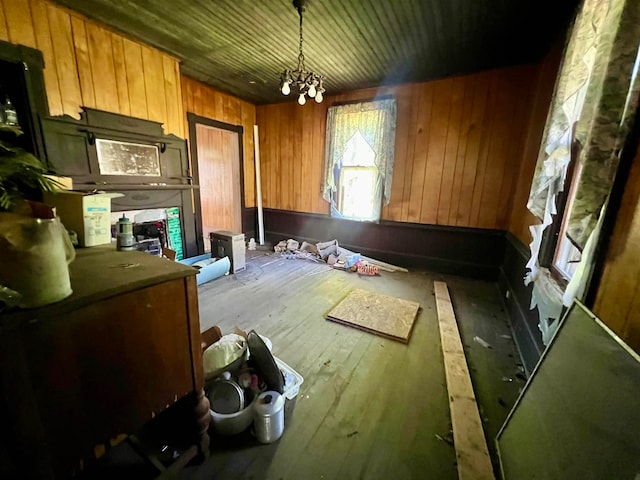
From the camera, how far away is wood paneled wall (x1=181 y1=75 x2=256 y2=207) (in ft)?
12.0

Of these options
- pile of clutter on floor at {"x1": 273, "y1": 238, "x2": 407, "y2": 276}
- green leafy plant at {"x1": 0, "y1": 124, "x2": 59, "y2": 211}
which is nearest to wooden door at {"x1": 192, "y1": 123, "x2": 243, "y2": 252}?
pile of clutter on floor at {"x1": 273, "y1": 238, "x2": 407, "y2": 276}

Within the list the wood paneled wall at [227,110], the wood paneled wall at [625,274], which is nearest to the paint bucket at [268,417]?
the wood paneled wall at [625,274]

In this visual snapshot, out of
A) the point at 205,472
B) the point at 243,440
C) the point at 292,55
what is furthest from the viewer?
the point at 292,55

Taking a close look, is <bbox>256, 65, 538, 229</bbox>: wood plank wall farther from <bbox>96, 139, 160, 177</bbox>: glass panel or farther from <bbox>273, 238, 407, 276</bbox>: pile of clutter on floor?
<bbox>96, 139, 160, 177</bbox>: glass panel

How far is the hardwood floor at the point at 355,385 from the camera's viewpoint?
1.18 metres

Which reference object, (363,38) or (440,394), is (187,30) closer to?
(363,38)

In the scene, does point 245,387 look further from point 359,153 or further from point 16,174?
point 359,153

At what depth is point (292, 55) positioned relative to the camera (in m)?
2.92

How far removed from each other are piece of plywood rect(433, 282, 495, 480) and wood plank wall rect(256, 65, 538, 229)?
1.90m

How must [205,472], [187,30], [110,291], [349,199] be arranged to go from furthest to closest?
[349,199]
[187,30]
[205,472]
[110,291]

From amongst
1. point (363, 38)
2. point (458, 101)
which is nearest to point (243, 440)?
point (363, 38)

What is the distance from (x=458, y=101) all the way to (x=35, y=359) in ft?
13.6

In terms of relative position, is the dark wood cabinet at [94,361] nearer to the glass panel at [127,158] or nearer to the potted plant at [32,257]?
the potted plant at [32,257]

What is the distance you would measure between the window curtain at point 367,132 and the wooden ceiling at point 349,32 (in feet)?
1.47
